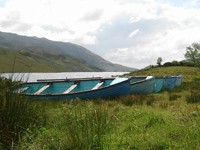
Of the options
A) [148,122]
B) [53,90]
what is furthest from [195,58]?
[148,122]

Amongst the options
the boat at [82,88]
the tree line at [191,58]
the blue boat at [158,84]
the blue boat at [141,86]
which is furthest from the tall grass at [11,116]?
the tree line at [191,58]

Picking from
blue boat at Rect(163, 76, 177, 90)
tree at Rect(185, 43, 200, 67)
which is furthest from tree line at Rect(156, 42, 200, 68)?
blue boat at Rect(163, 76, 177, 90)

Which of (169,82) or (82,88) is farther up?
(169,82)

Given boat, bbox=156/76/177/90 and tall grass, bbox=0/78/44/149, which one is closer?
tall grass, bbox=0/78/44/149

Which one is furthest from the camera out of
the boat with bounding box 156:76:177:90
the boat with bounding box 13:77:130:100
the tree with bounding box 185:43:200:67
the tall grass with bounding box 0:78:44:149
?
the tree with bounding box 185:43:200:67

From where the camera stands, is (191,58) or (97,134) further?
(191,58)

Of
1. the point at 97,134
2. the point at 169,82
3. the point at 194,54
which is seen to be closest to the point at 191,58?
the point at 194,54

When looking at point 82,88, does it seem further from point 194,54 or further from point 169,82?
point 194,54

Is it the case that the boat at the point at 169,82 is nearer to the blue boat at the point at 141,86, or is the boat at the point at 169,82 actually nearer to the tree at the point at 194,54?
the blue boat at the point at 141,86

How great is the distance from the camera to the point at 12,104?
643cm

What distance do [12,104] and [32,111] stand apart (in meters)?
0.98

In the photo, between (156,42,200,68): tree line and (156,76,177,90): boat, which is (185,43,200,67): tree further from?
(156,76,177,90): boat

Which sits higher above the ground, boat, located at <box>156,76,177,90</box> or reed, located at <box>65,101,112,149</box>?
boat, located at <box>156,76,177,90</box>

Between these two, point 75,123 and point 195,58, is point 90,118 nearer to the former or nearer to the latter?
point 75,123
